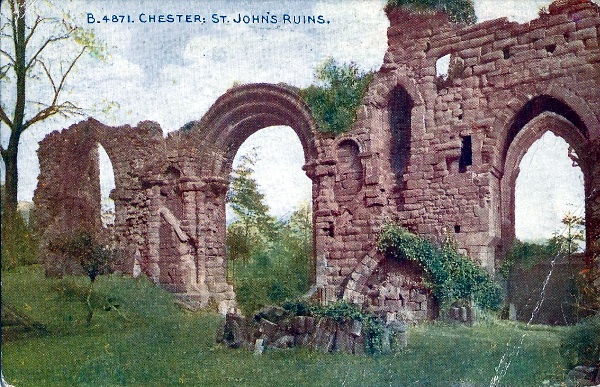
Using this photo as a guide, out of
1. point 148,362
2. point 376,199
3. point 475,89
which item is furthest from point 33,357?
point 475,89

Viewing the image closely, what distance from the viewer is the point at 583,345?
7250mm

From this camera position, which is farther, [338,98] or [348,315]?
[338,98]

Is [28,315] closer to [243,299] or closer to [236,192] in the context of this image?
[243,299]

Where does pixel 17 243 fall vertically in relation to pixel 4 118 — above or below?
below

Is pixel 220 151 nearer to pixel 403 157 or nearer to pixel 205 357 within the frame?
pixel 403 157

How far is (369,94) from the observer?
32.7 ft

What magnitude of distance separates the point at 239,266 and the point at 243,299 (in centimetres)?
85

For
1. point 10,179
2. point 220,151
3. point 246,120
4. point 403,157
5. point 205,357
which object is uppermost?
point 246,120

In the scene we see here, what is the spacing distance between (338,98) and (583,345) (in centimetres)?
529

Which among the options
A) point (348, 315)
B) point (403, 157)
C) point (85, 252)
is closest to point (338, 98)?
point (403, 157)

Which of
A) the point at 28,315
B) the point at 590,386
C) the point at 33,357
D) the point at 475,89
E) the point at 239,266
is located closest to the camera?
the point at 590,386

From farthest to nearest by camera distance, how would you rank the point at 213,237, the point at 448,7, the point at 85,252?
1. the point at 213,237
2. the point at 85,252
3. the point at 448,7

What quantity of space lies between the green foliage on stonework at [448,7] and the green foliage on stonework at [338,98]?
49.3 inches

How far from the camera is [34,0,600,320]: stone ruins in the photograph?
8719 millimetres
